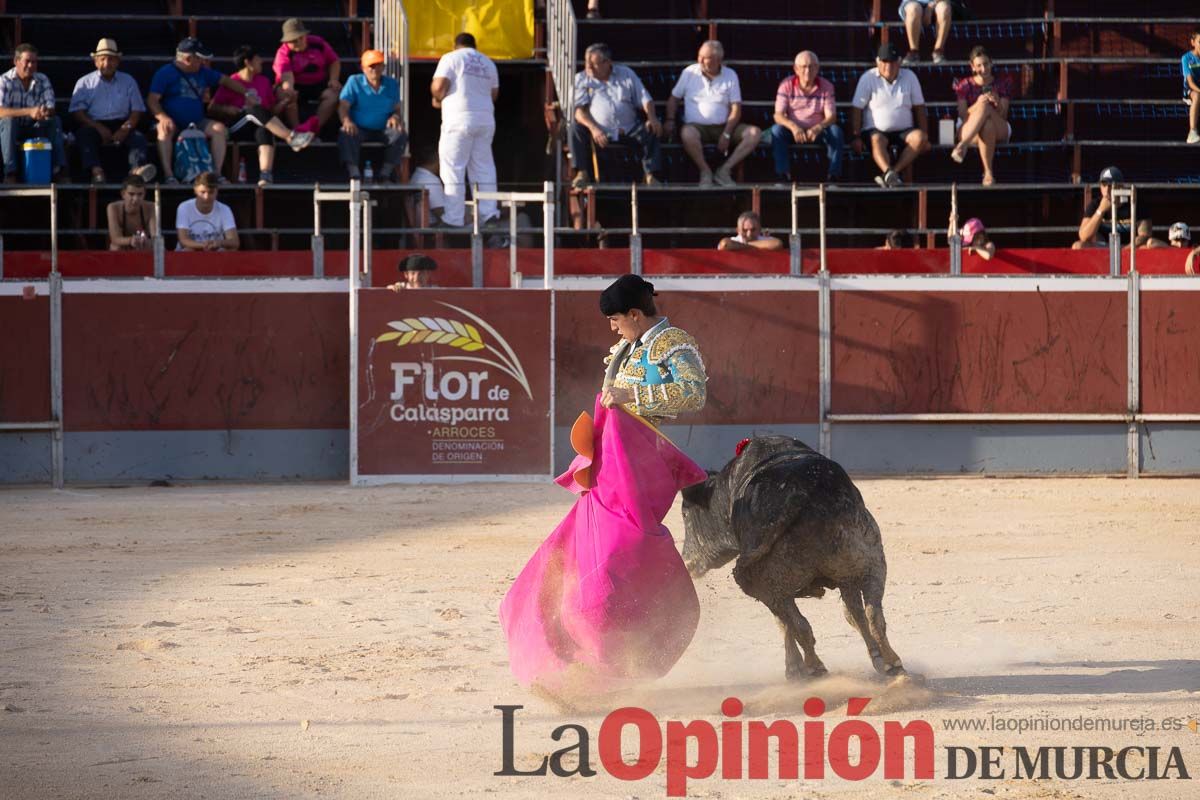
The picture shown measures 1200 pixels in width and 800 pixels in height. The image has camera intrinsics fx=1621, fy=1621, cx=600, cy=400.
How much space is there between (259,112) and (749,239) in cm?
383

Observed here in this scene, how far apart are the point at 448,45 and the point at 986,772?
10895 mm

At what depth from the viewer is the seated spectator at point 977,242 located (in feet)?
39.3

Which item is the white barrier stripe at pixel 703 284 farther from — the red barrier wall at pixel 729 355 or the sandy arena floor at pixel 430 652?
the sandy arena floor at pixel 430 652

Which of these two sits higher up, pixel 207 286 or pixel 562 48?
pixel 562 48

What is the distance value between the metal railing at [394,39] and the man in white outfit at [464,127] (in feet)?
2.25

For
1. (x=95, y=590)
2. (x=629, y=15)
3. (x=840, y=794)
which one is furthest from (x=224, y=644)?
(x=629, y=15)

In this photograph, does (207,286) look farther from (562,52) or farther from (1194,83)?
(1194,83)

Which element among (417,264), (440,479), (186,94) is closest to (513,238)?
(417,264)

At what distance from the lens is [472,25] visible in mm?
13820

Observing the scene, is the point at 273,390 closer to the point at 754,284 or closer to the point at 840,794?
the point at 754,284

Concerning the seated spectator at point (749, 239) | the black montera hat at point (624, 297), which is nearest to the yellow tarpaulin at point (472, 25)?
the seated spectator at point (749, 239)

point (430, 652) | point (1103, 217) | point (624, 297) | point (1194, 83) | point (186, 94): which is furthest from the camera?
point (1194, 83)

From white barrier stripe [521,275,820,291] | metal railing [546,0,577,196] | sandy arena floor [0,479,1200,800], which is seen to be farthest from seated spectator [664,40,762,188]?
sandy arena floor [0,479,1200,800]

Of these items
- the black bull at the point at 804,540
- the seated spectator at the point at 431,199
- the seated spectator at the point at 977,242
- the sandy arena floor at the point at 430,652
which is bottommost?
the sandy arena floor at the point at 430,652
